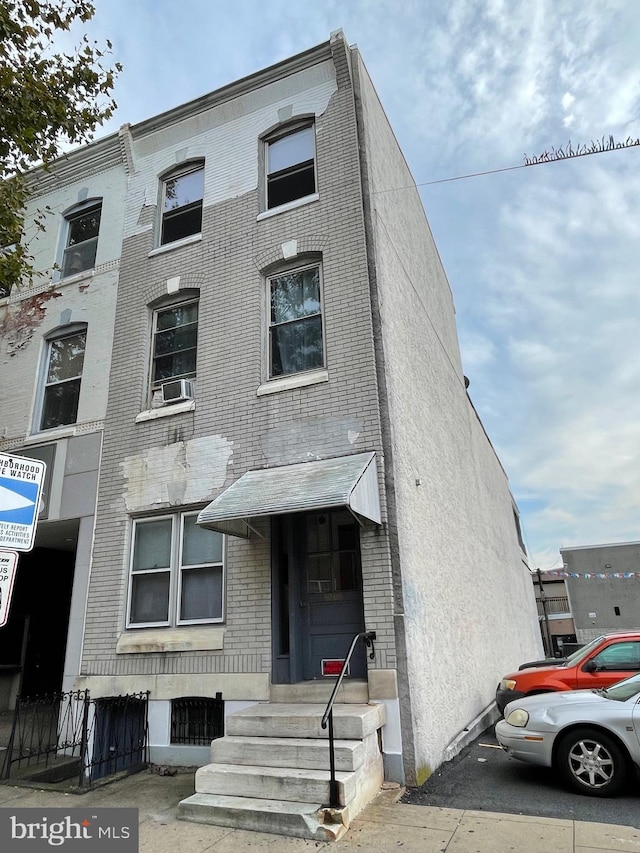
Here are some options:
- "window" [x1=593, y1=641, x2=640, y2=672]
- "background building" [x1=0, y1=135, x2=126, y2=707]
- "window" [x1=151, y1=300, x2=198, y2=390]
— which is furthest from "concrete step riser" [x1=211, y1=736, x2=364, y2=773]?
"window" [x1=151, y1=300, x2=198, y2=390]

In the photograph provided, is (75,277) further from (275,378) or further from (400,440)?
(400,440)

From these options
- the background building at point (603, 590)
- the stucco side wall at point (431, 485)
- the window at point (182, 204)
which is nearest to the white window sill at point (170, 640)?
the stucco side wall at point (431, 485)

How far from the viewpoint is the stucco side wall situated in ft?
24.0

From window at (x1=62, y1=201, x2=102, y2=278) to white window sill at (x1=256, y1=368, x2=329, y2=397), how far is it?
5250 mm

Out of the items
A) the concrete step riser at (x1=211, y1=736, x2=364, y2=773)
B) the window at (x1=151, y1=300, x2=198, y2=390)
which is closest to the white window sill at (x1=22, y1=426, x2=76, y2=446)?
the window at (x1=151, y1=300, x2=198, y2=390)

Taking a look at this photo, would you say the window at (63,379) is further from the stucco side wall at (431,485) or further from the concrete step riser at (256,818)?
the concrete step riser at (256,818)

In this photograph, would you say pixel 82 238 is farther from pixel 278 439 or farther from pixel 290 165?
pixel 278 439

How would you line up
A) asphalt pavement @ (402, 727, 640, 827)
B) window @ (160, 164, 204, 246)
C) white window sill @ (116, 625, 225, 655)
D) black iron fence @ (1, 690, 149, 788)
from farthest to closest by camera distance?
1. window @ (160, 164, 204, 246)
2. white window sill @ (116, 625, 225, 655)
3. black iron fence @ (1, 690, 149, 788)
4. asphalt pavement @ (402, 727, 640, 827)

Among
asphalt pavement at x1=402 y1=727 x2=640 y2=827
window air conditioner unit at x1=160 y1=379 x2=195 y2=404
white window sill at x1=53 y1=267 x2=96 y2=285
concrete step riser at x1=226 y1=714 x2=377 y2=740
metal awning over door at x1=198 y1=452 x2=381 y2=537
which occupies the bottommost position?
asphalt pavement at x1=402 y1=727 x2=640 y2=827

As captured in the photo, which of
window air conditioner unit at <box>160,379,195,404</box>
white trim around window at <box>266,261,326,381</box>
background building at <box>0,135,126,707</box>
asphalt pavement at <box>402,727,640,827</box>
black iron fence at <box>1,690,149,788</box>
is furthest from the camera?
background building at <box>0,135,126,707</box>

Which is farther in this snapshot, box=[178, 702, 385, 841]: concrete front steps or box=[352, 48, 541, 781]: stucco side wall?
box=[352, 48, 541, 781]: stucco side wall

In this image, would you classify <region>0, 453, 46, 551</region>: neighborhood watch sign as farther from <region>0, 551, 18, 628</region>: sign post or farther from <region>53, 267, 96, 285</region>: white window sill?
<region>53, 267, 96, 285</region>: white window sill

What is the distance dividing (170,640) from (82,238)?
27.3 ft

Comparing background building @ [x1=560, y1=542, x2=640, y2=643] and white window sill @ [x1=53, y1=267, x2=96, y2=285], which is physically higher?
white window sill @ [x1=53, y1=267, x2=96, y2=285]
